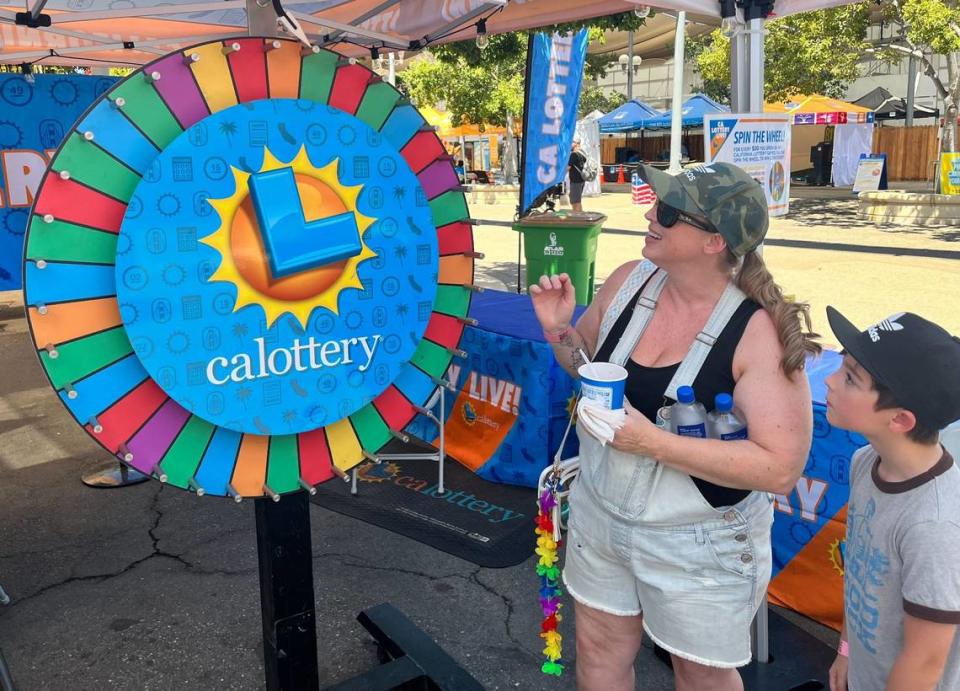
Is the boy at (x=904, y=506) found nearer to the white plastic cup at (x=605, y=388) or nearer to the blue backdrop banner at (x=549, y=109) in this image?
the white plastic cup at (x=605, y=388)

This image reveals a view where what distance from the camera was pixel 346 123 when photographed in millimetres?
1742

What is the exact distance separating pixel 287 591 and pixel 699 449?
1126 mm

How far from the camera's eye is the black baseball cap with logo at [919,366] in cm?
147

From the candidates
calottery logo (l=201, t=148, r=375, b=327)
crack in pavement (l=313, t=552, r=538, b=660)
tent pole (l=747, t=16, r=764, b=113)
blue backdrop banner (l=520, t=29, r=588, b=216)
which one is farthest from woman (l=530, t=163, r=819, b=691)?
blue backdrop banner (l=520, t=29, r=588, b=216)

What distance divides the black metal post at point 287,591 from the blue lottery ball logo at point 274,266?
349 mm

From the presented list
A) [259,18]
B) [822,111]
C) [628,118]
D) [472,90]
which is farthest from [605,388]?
[628,118]

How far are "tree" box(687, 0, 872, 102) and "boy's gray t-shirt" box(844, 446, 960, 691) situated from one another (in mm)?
12824

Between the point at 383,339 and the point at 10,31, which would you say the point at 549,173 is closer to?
the point at 10,31

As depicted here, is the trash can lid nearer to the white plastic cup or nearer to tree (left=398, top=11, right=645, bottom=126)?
the white plastic cup

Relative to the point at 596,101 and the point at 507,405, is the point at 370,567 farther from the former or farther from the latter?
the point at 596,101

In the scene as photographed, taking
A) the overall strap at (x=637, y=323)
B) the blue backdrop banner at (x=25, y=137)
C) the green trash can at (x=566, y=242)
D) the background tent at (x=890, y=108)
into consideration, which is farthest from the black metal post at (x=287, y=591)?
the background tent at (x=890, y=108)

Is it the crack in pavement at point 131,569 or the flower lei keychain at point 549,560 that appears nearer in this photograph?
the flower lei keychain at point 549,560

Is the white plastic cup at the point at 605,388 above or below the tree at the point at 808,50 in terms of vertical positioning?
below

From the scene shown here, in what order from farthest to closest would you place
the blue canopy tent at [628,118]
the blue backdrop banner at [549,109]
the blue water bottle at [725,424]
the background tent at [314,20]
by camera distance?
the blue canopy tent at [628,118] < the blue backdrop banner at [549,109] < the background tent at [314,20] < the blue water bottle at [725,424]
